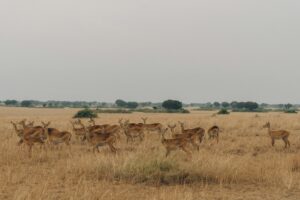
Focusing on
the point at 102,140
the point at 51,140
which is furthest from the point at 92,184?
the point at 51,140

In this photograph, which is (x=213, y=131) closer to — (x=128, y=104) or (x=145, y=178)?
(x=145, y=178)

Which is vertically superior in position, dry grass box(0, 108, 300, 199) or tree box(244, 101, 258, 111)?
tree box(244, 101, 258, 111)

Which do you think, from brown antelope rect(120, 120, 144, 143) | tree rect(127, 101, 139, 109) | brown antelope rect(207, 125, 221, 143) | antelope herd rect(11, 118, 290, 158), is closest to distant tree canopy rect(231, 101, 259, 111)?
tree rect(127, 101, 139, 109)

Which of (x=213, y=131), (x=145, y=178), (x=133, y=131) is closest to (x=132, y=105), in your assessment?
(x=133, y=131)

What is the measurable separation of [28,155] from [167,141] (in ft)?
15.2

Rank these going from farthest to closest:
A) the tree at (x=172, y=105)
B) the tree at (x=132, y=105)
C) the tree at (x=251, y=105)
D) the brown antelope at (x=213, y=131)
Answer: the tree at (x=132, y=105)
the tree at (x=251, y=105)
the tree at (x=172, y=105)
the brown antelope at (x=213, y=131)

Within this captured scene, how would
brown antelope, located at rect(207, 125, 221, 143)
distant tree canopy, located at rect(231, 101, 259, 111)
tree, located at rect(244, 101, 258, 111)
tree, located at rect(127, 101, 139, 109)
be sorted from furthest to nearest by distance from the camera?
tree, located at rect(127, 101, 139, 109) → distant tree canopy, located at rect(231, 101, 259, 111) → tree, located at rect(244, 101, 258, 111) → brown antelope, located at rect(207, 125, 221, 143)

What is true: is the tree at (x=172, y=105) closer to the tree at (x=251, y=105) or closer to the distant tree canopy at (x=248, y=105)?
the distant tree canopy at (x=248, y=105)

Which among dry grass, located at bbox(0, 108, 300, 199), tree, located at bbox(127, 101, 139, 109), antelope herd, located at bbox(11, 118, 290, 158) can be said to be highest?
tree, located at bbox(127, 101, 139, 109)

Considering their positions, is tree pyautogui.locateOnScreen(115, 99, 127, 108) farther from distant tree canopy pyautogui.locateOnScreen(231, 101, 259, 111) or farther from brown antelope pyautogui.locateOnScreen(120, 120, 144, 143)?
brown antelope pyautogui.locateOnScreen(120, 120, 144, 143)

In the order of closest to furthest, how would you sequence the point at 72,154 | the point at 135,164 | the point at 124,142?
the point at 135,164
the point at 72,154
the point at 124,142

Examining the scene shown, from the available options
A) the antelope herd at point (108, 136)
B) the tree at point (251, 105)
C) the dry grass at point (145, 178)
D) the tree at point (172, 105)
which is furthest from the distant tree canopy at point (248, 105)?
the dry grass at point (145, 178)

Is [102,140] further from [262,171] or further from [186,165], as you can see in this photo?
[262,171]

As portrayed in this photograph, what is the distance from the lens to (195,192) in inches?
421
